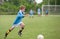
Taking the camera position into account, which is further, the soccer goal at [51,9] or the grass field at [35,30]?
the soccer goal at [51,9]

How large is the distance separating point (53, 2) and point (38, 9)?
9.92 feet

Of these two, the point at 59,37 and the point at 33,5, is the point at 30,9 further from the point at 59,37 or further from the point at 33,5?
the point at 59,37

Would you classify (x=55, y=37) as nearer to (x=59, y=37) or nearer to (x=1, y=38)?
(x=59, y=37)

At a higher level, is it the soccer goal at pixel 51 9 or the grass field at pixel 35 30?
the grass field at pixel 35 30

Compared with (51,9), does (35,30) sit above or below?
above

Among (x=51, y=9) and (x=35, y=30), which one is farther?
(x=51, y=9)

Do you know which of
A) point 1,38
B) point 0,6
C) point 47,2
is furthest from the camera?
point 47,2

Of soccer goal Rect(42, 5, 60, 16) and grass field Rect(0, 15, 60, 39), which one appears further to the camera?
soccer goal Rect(42, 5, 60, 16)

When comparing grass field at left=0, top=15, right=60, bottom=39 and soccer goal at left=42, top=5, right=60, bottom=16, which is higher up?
grass field at left=0, top=15, right=60, bottom=39

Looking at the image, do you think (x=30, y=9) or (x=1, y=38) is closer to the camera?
(x=1, y=38)

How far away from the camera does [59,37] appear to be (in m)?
8.20

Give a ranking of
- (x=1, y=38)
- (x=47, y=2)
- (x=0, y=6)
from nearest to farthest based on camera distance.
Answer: (x=1, y=38)
(x=0, y=6)
(x=47, y=2)

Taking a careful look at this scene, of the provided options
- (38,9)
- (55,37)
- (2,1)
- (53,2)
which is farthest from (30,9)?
(55,37)

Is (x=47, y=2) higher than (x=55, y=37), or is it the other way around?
(x=55, y=37)
